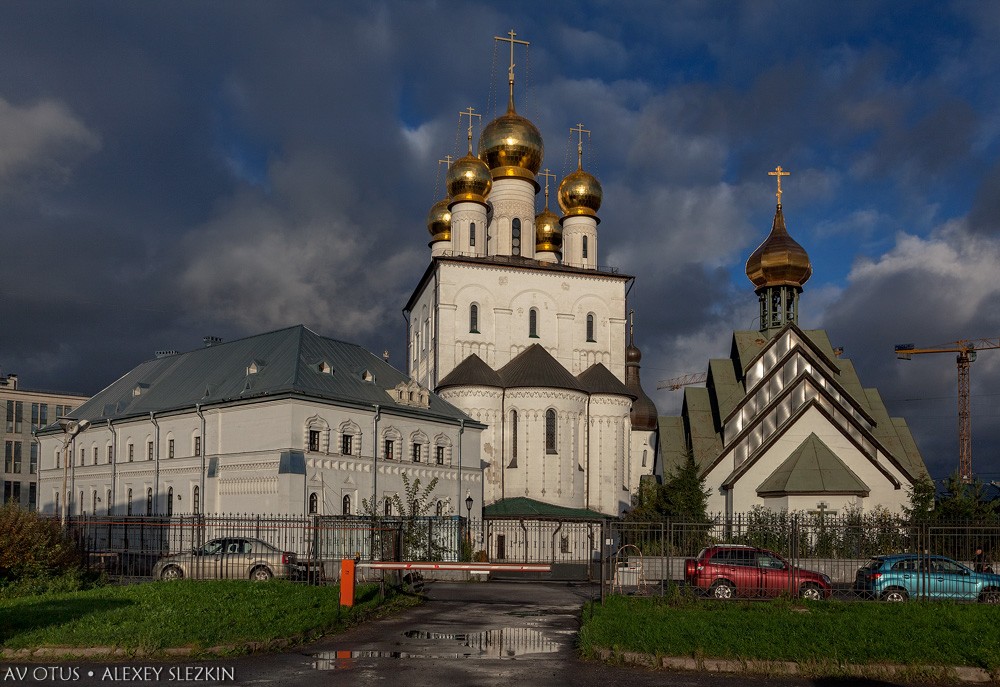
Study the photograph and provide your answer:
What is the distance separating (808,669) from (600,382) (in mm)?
38013

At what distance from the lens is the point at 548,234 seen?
61.4 metres

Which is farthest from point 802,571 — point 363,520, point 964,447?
point 964,447

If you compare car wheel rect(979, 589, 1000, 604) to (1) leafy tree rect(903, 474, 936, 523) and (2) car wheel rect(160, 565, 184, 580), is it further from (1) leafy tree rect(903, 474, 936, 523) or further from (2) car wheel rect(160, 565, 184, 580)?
(2) car wheel rect(160, 565, 184, 580)

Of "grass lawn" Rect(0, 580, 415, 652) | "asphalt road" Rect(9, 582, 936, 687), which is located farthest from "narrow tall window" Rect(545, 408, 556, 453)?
"asphalt road" Rect(9, 582, 936, 687)

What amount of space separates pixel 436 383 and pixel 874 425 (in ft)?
69.5

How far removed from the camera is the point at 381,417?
40875mm

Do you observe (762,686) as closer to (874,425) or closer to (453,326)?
(874,425)

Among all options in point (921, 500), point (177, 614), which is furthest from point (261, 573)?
point (921, 500)

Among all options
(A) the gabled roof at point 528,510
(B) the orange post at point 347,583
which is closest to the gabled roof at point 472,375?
(A) the gabled roof at point 528,510

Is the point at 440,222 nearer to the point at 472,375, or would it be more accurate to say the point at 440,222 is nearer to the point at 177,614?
the point at 472,375

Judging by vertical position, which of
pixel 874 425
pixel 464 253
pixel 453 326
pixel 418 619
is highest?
pixel 464 253

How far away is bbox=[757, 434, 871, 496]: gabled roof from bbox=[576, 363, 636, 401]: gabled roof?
10.2 metres

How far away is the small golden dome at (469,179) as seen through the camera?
5397cm

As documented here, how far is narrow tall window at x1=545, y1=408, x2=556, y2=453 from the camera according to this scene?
159ft
